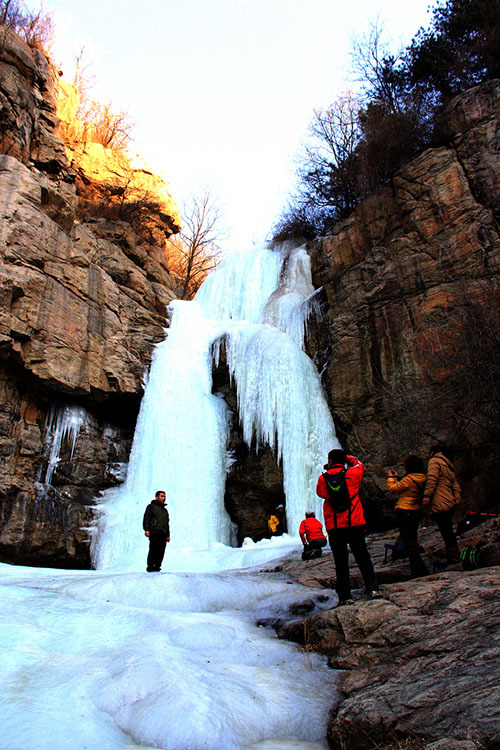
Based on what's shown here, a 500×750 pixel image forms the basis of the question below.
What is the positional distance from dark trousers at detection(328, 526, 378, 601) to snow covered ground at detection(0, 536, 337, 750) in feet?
2.28

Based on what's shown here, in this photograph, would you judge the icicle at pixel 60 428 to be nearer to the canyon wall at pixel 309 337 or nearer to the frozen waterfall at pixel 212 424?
the canyon wall at pixel 309 337

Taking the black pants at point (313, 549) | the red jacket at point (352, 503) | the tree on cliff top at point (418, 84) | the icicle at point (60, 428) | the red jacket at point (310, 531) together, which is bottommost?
the black pants at point (313, 549)

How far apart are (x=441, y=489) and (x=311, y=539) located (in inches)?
124

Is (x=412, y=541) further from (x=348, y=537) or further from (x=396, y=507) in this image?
(x=348, y=537)

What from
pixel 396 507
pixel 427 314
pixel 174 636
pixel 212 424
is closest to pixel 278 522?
pixel 212 424

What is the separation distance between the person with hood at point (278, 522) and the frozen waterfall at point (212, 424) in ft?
1.49

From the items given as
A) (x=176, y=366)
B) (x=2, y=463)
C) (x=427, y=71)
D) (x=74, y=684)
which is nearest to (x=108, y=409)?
(x=176, y=366)

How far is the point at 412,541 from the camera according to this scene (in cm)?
455

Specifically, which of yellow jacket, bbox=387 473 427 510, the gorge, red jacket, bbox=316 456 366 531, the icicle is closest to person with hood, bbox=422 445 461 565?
yellow jacket, bbox=387 473 427 510

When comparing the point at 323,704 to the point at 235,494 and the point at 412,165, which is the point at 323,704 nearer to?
the point at 235,494

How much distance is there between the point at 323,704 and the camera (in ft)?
8.41

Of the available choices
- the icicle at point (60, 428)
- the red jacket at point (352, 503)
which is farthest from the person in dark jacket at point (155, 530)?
the icicle at point (60, 428)

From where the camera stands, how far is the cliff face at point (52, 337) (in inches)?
423

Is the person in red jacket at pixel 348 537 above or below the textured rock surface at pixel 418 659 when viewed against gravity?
above
